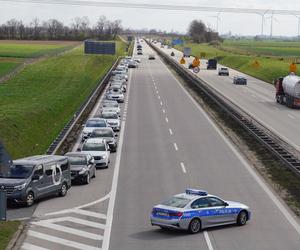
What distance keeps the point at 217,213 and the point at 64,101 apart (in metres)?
46.6

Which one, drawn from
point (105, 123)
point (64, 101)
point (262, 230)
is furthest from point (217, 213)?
point (64, 101)

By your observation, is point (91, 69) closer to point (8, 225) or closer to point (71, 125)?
point (71, 125)

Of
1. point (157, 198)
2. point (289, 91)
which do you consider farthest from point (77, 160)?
point (289, 91)

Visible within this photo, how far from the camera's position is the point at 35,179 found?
25.9 m

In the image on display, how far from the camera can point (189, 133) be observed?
4672cm

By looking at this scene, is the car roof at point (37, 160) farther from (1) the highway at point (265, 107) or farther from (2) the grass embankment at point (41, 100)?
(1) the highway at point (265, 107)

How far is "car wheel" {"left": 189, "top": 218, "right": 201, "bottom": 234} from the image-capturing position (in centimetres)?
2145

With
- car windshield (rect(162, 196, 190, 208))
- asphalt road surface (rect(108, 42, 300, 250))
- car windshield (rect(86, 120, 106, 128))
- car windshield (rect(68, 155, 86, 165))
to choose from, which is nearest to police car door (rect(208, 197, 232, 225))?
asphalt road surface (rect(108, 42, 300, 250))

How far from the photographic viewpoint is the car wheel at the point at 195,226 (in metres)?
21.5

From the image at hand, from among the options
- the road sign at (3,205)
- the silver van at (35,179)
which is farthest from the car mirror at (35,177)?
the road sign at (3,205)

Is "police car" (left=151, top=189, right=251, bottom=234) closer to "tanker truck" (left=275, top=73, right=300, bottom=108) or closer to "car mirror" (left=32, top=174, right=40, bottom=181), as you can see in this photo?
"car mirror" (left=32, top=174, right=40, bottom=181)

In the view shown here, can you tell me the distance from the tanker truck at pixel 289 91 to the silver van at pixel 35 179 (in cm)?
3832

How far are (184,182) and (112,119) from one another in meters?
19.2

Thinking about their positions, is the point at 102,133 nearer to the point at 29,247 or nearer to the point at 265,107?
the point at 29,247
